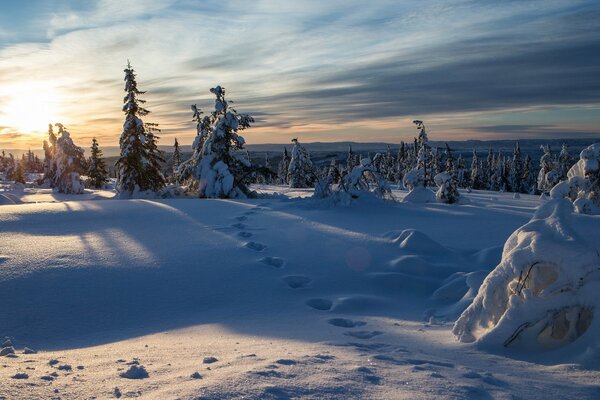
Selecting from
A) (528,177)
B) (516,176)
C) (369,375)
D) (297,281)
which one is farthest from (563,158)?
(369,375)

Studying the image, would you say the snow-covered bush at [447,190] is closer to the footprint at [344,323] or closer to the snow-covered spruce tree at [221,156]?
the snow-covered spruce tree at [221,156]

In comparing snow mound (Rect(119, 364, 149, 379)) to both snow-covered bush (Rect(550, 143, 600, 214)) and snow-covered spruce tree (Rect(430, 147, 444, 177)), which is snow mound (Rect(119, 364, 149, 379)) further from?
snow-covered spruce tree (Rect(430, 147, 444, 177))

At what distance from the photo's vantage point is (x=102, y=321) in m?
5.47

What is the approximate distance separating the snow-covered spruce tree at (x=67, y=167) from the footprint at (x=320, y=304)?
120 ft

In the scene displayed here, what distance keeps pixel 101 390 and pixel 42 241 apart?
252 inches

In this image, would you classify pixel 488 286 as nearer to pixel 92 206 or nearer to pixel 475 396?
pixel 475 396

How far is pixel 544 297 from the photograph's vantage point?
393 cm

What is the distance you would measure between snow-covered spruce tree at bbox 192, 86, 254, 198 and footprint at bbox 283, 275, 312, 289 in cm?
1499

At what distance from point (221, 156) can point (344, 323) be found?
1810 cm

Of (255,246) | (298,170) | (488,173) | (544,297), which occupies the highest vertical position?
(298,170)

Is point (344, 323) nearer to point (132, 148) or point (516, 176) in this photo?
point (132, 148)

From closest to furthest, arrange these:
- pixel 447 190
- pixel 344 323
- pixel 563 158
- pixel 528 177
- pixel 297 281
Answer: pixel 344 323, pixel 297 281, pixel 447 190, pixel 563 158, pixel 528 177

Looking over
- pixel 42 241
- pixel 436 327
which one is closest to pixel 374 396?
pixel 436 327

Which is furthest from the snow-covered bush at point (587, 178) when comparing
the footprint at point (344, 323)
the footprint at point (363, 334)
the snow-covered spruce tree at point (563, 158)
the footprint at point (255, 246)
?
the snow-covered spruce tree at point (563, 158)
